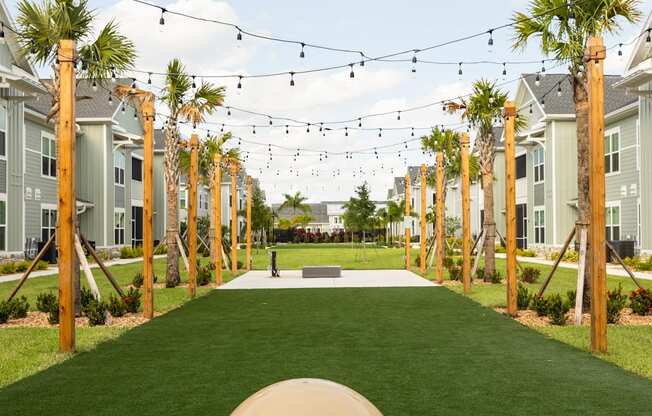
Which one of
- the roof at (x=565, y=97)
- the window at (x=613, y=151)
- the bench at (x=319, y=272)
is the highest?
the roof at (x=565, y=97)

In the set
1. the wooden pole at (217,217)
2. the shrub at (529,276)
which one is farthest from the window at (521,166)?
the wooden pole at (217,217)

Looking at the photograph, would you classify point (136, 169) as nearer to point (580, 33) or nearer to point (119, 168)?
point (119, 168)

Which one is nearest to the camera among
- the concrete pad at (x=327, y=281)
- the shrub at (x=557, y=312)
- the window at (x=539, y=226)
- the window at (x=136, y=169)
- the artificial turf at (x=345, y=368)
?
the artificial turf at (x=345, y=368)

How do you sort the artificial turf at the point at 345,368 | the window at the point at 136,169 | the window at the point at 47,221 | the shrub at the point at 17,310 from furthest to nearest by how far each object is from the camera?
the window at the point at 136,169 → the window at the point at 47,221 → the shrub at the point at 17,310 → the artificial turf at the point at 345,368

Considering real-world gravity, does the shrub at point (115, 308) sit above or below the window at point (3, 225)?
below

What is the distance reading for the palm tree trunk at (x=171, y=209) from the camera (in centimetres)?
1911

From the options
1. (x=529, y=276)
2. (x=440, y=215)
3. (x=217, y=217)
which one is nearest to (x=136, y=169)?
(x=217, y=217)

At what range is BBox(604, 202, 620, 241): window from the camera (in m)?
28.4

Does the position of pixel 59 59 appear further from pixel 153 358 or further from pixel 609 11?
pixel 609 11

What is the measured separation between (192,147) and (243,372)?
32.1 ft

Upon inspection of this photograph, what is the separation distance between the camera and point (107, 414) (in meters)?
5.95

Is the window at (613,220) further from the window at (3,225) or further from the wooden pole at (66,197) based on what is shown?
the window at (3,225)

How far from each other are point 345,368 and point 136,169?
113 feet

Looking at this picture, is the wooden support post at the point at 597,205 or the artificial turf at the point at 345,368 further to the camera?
the wooden support post at the point at 597,205
